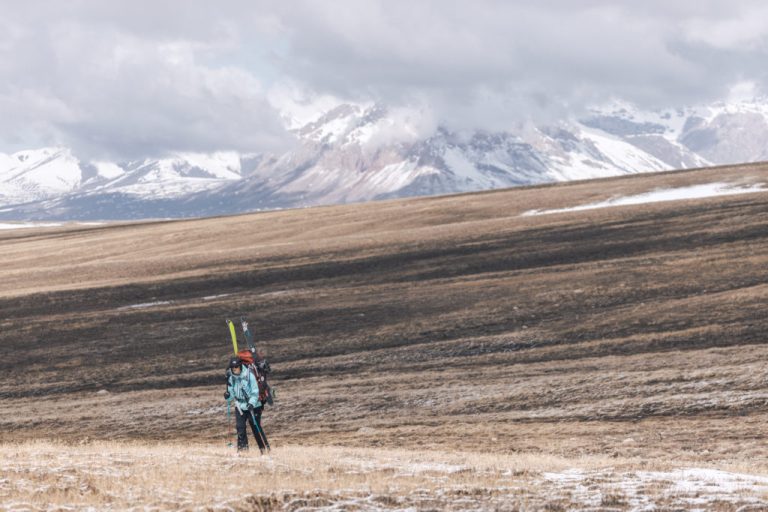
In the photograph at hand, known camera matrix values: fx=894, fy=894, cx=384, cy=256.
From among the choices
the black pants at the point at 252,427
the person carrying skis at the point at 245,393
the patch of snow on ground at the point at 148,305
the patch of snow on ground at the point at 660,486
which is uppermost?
the patch of snow on ground at the point at 148,305

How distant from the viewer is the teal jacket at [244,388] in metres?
19.5

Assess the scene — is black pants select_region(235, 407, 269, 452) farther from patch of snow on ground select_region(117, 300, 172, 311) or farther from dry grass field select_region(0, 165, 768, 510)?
patch of snow on ground select_region(117, 300, 172, 311)

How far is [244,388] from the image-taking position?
19.5 m

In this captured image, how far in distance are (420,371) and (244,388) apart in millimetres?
18272

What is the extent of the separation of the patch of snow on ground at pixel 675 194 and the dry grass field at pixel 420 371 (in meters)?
18.1

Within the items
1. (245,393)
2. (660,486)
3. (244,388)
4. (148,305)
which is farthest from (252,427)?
(148,305)

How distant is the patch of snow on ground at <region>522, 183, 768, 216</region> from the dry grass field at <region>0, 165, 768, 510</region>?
1810 centimetres

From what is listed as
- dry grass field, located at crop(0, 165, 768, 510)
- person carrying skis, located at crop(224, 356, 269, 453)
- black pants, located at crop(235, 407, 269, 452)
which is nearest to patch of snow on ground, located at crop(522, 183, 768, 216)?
dry grass field, located at crop(0, 165, 768, 510)

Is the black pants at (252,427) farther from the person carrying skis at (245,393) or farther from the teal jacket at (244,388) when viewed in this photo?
the teal jacket at (244,388)

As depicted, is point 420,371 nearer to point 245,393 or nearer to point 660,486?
point 245,393

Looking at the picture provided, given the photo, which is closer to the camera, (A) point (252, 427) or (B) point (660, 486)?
(B) point (660, 486)

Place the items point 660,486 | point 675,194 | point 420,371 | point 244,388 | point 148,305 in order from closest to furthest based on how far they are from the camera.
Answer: point 660,486 → point 244,388 → point 420,371 → point 148,305 → point 675,194

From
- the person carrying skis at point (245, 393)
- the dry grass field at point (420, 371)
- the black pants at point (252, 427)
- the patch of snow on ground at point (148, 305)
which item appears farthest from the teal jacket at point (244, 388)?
the patch of snow on ground at point (148, 305)

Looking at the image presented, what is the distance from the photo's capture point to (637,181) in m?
118
